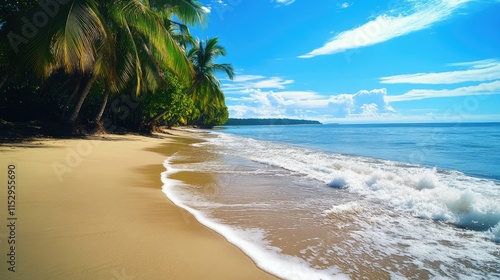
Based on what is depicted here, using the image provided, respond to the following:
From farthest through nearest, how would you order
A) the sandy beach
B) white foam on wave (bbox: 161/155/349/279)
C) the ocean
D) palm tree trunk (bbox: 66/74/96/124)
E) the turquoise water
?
1. the turquoise water
2. palm tree trunk (bbox: 66/74/96/124)
3. the ocean
4. white foam on wave (bbox: 161/155/349/279)
5. the sandy beach

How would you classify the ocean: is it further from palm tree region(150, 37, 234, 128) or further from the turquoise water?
palm tree region(150, 37, 234, 128)

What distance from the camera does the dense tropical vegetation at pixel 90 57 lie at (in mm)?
7074

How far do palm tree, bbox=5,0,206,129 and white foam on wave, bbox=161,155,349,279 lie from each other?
6.44m

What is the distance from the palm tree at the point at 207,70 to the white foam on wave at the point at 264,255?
24978 millimetres

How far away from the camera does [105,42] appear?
8875 mm

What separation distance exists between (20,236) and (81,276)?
44.6 inches

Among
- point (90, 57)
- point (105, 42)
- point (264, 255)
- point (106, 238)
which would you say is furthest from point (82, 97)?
point (264, 255)

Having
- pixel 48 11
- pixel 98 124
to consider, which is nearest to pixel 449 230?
pixel 48 11

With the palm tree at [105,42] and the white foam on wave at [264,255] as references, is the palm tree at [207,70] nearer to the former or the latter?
the palm tree at [105,42]

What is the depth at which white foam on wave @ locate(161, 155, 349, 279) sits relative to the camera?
240cm

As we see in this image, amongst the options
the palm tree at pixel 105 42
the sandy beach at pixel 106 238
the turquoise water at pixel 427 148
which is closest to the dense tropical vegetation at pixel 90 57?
the palm tree at pixel 105 42

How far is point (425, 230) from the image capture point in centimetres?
378

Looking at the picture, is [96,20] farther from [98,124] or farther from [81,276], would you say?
[98,124]

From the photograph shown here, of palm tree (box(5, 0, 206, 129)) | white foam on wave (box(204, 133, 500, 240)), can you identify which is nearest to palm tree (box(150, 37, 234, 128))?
palm tree (box(5, 0, 206, 129))
